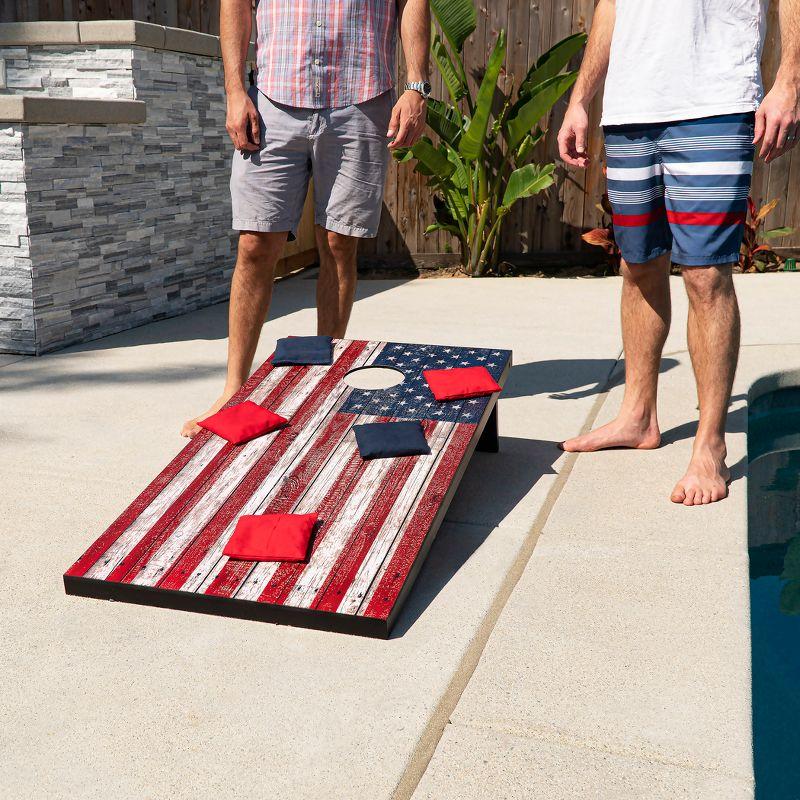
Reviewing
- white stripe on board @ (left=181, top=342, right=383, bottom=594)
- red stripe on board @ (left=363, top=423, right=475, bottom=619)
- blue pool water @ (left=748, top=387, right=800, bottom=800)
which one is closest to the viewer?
blue pool water @ (left=748, top=387, right=800, bottom=800)

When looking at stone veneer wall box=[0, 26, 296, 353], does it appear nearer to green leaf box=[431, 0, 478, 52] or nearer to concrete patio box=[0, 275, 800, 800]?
concrete patio box=[0, 275, 800, 800]

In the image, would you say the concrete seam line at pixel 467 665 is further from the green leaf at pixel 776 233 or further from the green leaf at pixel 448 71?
the green leaf at pixel 776 233

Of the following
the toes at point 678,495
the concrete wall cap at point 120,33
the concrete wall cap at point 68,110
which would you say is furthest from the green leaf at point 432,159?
the toes at point 678,495

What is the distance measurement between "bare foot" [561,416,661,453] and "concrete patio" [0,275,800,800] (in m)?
0.04

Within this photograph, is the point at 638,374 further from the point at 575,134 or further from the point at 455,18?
the point at 455,18

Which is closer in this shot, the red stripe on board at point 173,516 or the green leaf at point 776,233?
the red stripe on board at point 173,516

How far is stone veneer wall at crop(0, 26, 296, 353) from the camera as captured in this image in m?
4.09

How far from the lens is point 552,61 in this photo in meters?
6.16

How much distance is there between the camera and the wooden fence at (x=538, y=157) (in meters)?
6.51

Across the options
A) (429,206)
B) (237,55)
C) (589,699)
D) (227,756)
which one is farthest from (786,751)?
(429,206)

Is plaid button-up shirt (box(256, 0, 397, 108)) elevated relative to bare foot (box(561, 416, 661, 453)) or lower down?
elevated

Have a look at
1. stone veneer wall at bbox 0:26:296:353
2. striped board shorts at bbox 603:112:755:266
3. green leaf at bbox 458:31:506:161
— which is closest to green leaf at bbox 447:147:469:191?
green leaf at bbox 458:31:506:161

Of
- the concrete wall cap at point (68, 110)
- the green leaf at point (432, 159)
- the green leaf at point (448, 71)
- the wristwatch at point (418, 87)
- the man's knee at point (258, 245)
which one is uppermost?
the green leaf at point (448, 71)

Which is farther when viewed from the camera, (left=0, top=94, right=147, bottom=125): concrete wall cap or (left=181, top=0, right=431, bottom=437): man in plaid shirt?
(left=0, top=94, right=147, bottom=125): concrete wall cap
